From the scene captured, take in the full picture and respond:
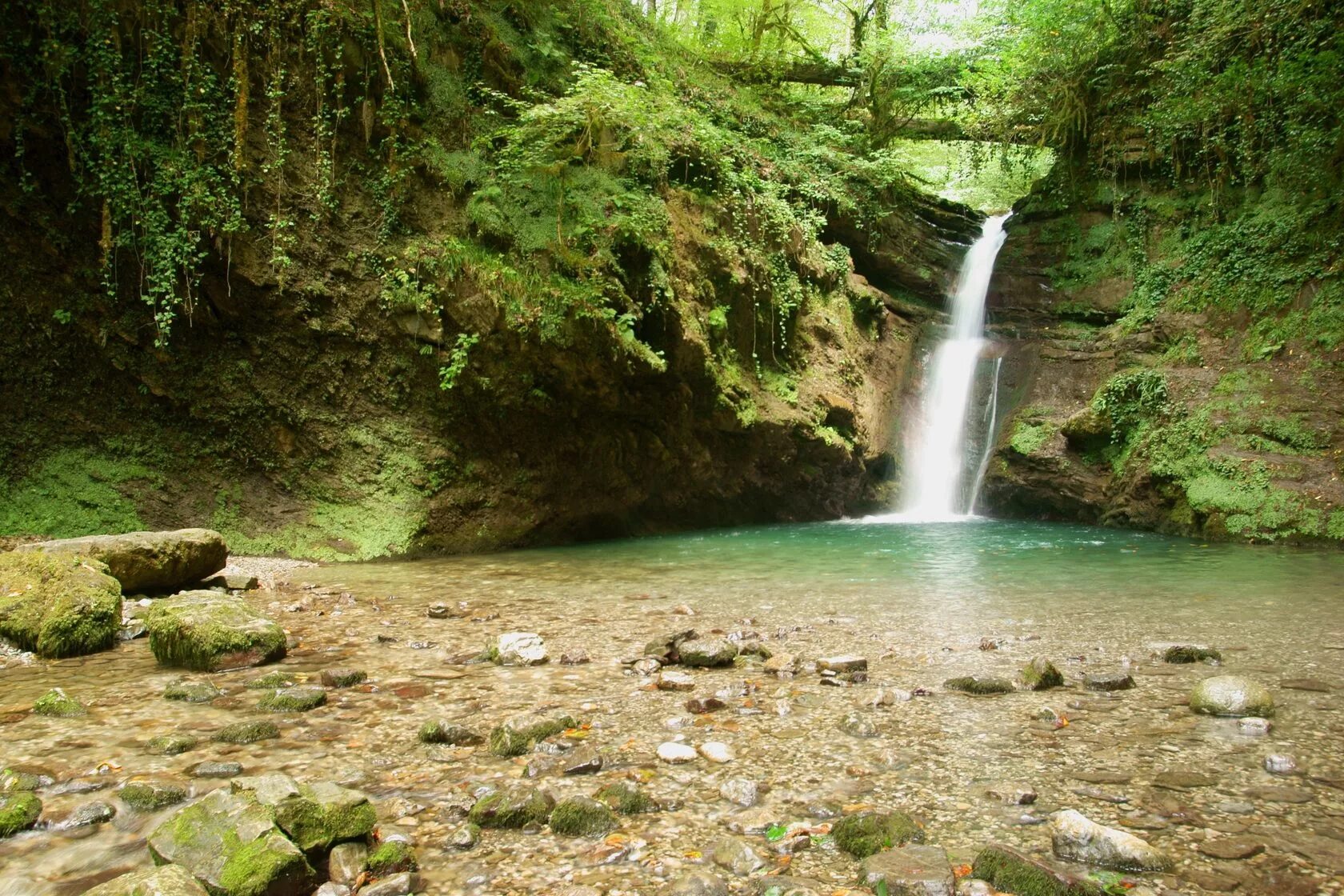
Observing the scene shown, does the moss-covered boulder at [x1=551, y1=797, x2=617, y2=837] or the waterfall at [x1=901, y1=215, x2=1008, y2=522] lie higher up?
the waterfall at [x1=901, y1=215, x2=1008, y2=522]

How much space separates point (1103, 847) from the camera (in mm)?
2146

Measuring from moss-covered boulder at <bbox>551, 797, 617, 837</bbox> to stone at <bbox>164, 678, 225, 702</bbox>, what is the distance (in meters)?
2.15

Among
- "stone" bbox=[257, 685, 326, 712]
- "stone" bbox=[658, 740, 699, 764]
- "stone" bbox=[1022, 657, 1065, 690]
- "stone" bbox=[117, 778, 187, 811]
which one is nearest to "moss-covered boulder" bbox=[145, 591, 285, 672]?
"stone" bbox=[257, 685, 326, 712]

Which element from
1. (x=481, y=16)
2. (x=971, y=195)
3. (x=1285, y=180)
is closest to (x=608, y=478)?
(x=481, y=16)

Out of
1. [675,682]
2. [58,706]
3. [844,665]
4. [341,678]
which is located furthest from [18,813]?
[844,665]

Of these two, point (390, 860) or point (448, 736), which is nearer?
point (390, 860)

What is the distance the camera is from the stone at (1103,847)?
6.91ft

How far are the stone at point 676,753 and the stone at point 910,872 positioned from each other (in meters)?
0.91

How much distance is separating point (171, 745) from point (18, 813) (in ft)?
2.07

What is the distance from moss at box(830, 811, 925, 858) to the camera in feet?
7.34

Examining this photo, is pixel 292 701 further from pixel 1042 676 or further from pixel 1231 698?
pixel 1231 698

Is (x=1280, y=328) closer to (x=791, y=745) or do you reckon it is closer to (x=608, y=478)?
(x=608, y=478)

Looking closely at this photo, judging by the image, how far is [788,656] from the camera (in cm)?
444

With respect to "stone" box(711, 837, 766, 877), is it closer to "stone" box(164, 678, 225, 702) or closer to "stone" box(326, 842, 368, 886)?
"stone" box(326, 842, 368, 886)
